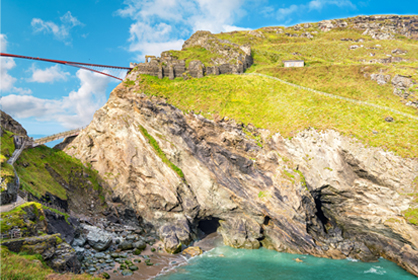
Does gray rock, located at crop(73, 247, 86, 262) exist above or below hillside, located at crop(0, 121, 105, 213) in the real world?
below

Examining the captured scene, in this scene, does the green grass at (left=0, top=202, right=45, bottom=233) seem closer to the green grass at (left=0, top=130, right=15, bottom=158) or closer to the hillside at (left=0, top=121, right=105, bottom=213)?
the hillside at (left=0, top=121, right=105, bottom=213)

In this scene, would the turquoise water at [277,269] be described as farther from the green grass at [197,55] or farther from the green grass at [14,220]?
the green grass at [197,55]

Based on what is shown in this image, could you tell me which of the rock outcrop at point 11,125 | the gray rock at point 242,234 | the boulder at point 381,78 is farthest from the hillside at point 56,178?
the boulder at point 381,78

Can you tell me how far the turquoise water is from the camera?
3158 cm

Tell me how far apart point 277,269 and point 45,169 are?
156ft

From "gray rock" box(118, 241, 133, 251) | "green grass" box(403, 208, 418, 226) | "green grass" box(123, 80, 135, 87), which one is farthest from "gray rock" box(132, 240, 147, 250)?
"green grass" box(403, 208, 418, 226)

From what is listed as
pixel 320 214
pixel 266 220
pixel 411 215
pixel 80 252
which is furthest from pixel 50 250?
pixel 411 215

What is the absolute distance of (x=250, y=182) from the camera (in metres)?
43.6

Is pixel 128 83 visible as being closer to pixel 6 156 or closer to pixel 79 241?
pixel 6 156

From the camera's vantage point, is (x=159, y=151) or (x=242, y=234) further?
(x=159, y=151)

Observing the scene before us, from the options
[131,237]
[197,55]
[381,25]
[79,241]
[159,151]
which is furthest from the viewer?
[381,25]

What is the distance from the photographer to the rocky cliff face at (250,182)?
3609 cm

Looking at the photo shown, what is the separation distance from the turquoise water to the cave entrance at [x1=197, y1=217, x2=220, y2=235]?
983cm

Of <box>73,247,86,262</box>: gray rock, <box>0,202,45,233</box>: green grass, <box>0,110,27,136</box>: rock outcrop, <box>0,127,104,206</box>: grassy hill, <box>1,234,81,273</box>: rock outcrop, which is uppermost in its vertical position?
<box>0,110,27,136</box>: rock outcrop
